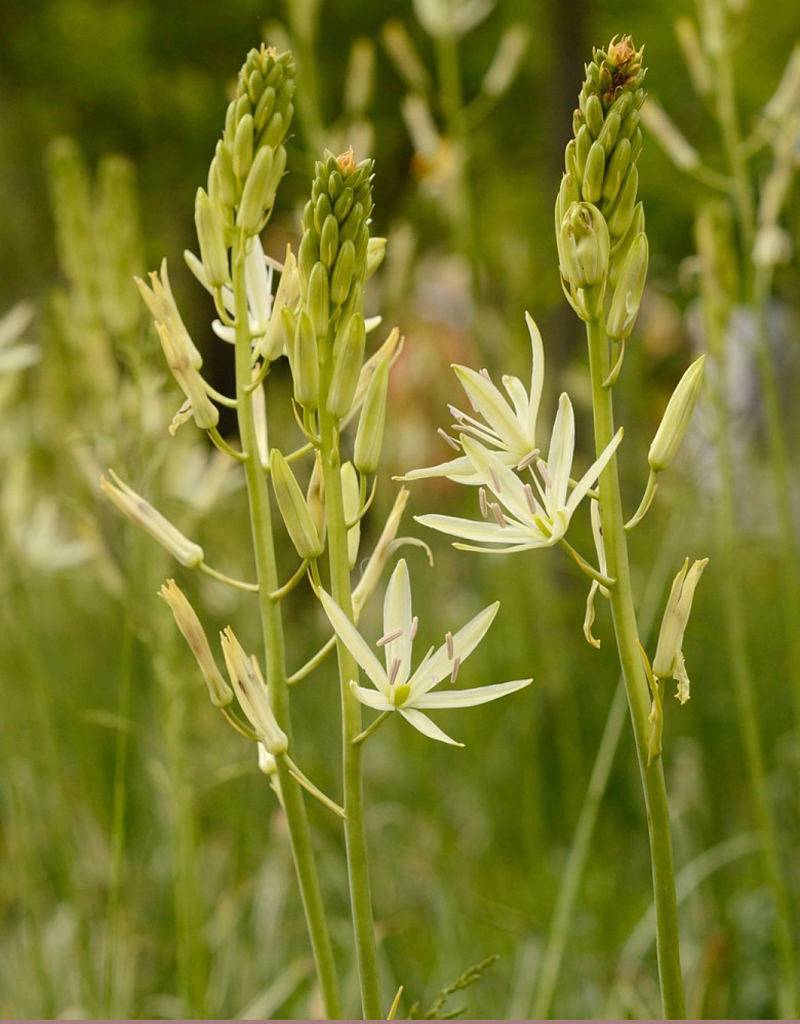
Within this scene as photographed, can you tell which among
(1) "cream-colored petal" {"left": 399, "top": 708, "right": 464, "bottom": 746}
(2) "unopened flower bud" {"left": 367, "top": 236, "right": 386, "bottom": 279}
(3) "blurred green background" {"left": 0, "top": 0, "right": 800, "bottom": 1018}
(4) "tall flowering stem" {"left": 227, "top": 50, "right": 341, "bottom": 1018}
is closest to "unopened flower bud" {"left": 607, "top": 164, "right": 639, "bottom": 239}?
(2) "unopened flower bud" {"left": 367, "top": 236, "right": 386, "bottom": 279}

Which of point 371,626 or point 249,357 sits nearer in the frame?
point 249,357

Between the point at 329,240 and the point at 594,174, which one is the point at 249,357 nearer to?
the point at 329,240

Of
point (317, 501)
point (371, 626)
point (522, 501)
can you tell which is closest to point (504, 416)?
A: point (522, 501)

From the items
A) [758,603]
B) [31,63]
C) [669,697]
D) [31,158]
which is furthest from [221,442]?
[31,158]

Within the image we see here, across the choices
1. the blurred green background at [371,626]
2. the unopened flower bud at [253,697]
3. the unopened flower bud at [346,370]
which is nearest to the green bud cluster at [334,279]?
the unopened flower bud at [346,370]

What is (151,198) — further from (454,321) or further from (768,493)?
(768,493)

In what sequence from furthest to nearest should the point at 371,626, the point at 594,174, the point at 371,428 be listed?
the point at 371,626 < the point at 371,428 < the point at 594,174
